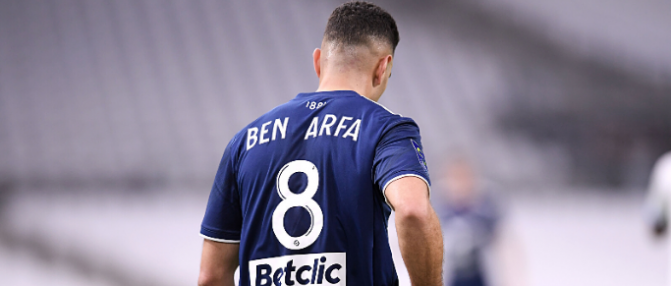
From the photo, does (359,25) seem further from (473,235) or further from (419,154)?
(473,235)

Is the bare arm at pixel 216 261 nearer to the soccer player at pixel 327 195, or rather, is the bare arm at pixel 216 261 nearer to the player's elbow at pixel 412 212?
the soccer player at pixel 327 195

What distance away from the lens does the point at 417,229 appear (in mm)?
1179

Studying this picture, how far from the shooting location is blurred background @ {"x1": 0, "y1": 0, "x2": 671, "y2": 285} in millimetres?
5984

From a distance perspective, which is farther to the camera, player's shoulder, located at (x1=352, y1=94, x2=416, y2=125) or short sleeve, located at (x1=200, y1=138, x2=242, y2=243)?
short sleeve, located at (x1=200, y1=138, x2=242, y2=243)

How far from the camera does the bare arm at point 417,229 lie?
→ 1.17 m

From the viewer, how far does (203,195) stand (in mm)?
6289

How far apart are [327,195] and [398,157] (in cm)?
20

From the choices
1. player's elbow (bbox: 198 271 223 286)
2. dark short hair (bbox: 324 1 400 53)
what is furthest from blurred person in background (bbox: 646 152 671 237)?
player's elbow (bbox: 198 271 223 286)

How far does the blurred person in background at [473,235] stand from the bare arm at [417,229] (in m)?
2.47

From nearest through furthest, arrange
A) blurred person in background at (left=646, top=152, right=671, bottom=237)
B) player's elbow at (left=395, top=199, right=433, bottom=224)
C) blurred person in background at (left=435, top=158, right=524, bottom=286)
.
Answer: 1. player's elbow at (left=395, top=199, right=433, bottom=224)
2. blurred person in background at (left=646, top=152, right=671, bottom=237)
3. blurred person in background at (left=435, top=158, right=524, bottom=286)

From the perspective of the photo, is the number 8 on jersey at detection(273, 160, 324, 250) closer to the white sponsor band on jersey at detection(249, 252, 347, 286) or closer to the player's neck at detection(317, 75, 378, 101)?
the white sponsor band on jersey at detection(249, 252, 347, 286)

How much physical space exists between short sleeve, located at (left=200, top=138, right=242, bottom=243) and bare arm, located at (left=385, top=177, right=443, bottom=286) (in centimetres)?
47

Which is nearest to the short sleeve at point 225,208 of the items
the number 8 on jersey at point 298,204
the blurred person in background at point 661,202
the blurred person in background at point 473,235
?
the number 8 on jersey at point 298,204

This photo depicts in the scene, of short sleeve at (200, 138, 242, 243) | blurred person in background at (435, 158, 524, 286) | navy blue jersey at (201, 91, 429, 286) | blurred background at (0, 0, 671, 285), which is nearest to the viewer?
navy blue jersey at (201, 91, 429, 286)
